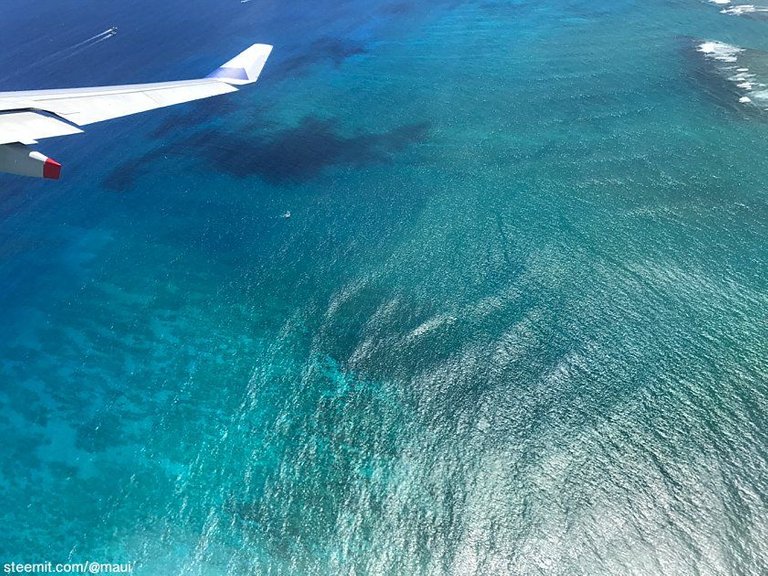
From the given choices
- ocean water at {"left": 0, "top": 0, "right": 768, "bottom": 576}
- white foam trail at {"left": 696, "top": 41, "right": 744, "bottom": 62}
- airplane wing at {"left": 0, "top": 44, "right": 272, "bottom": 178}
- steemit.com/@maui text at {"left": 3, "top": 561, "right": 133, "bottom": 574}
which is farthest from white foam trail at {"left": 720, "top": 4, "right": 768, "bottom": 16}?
steemit.com/@maui text at {"left": 3, "top": 561, "right": 133, "bottom": 574}

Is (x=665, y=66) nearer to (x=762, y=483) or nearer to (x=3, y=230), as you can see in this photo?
(x=762, y=483)

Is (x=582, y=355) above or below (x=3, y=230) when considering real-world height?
below

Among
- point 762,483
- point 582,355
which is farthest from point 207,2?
point 762,483

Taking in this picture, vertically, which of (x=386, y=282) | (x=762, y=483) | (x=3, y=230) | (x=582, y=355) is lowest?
(x=762, y=483)

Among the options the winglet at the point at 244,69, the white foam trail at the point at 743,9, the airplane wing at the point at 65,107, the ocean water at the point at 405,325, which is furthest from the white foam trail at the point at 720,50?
the airplane wing at the point at 65,107

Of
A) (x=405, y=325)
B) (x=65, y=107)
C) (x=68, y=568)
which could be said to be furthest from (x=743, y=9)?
(x=68, y=568)
